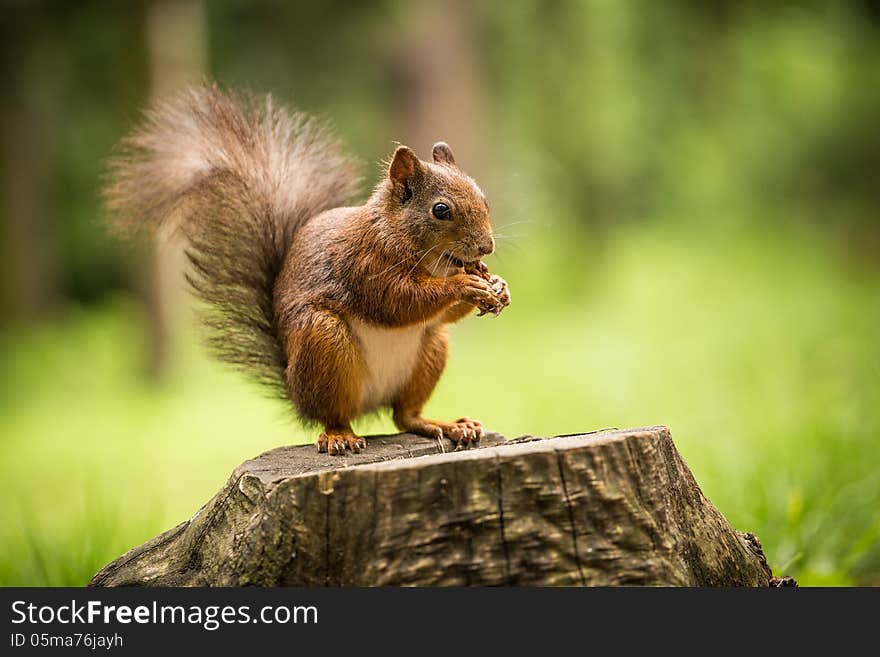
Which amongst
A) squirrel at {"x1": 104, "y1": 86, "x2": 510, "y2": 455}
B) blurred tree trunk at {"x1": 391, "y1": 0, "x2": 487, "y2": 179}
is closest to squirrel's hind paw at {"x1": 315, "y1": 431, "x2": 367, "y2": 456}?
squirrel at {"x1": 104, "y1": 86, "x2": 510, "y2": 455}

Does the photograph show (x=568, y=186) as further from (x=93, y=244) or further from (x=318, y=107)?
(x=93, y=244)

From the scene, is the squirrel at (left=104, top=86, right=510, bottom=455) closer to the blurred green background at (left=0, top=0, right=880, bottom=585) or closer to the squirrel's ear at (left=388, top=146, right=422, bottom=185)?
the squirrel's ear at (left=388, top=146, right=422, bottom=185)

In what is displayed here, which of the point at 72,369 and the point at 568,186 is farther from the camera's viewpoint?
the point at 568,186

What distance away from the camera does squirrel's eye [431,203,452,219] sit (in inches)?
87.0

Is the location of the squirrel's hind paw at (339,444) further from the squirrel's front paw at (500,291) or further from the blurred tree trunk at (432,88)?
the blurred tree trunk at (432,88)

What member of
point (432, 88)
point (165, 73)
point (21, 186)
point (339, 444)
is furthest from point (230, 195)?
point (21, 186)

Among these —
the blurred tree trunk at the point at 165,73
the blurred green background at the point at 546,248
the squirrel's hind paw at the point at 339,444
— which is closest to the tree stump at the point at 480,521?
the squirrel's hind paw at the point at 339,444

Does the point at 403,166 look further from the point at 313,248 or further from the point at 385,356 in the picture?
the point at 385,356

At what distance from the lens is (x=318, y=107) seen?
9.98m

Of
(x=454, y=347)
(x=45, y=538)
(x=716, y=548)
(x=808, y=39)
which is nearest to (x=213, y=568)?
(x=716, y=548)

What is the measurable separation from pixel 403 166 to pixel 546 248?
1024 cm

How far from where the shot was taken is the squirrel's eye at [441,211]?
2.21 meters

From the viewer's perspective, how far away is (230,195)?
8.17ft

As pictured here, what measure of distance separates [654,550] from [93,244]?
11042mm
